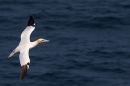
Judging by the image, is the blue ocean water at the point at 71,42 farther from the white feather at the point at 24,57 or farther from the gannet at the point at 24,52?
the white feather at the point at 24,57

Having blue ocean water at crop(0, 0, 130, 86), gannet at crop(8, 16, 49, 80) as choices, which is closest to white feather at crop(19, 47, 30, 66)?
gannet at crop(8, 16, 49, 80)

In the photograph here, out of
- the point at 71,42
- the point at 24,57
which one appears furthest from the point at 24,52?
the point at 71,42

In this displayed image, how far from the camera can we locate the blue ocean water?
4028 centimetres

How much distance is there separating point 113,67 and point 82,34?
16.4 ft

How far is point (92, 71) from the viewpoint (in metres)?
41.0

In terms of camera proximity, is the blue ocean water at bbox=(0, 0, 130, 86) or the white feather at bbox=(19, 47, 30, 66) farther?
the blue ocean water at bbox=(0, 0, 130, 86)

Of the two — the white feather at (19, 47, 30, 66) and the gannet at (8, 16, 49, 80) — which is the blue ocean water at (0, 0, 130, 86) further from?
the white feather at (19, 47, 30, 66)

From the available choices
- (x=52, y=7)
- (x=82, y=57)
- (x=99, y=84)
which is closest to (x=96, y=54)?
(x=82, y=57)

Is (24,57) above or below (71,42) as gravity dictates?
above

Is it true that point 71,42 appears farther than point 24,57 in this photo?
Yes

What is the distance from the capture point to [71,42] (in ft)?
146

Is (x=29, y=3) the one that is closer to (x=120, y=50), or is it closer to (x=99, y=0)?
(x=99, y=0)

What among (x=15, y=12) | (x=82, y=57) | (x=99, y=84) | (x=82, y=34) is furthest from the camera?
(x=15, y=12)

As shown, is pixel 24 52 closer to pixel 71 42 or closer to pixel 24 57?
pixel 24 57
